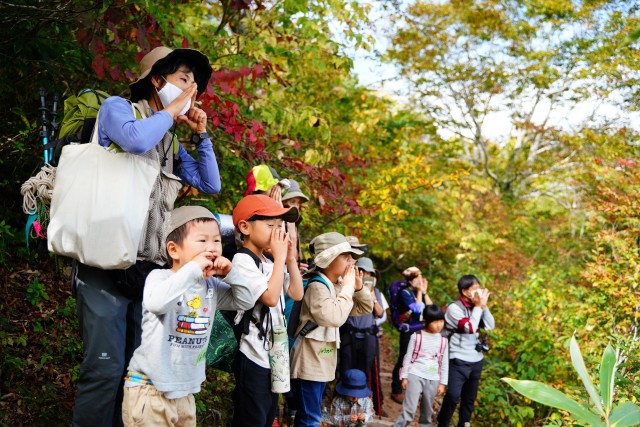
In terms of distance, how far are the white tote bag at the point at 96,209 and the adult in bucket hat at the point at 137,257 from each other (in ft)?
0.21

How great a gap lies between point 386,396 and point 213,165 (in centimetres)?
558

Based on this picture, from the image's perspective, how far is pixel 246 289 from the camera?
9.53 feet

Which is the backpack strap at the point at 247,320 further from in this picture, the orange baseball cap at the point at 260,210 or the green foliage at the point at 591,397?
the green foliage at the point at 591,397

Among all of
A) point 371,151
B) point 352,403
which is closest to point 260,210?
point 352,403

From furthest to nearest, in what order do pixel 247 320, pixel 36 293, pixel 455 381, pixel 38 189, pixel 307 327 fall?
pixel 455 381
pixel 36 293
pixel 307 327
pixel 247 320
pixel 38 189

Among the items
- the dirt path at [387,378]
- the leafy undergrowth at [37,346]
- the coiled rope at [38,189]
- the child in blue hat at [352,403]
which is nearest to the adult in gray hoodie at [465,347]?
the dirt path at [387,378]

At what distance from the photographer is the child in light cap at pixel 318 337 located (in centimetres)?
376

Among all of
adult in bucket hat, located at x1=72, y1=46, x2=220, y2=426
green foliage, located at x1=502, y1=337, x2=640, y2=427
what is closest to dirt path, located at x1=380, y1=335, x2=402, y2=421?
adult in bucket hat, located at x1=72, y1=46, x2=220, y2=426

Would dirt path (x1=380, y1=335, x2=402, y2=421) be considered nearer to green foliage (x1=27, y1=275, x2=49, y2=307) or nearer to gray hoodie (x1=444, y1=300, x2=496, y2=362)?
gray hoodie (x1=444, y1=300, x2=496, y2=362)

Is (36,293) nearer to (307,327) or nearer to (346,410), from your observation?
(307,327)

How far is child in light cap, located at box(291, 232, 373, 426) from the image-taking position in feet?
12.3

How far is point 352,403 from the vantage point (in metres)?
4.59

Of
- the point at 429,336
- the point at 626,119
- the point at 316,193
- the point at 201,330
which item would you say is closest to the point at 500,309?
the point at 429,336

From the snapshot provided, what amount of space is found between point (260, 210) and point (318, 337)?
3.55 feet
